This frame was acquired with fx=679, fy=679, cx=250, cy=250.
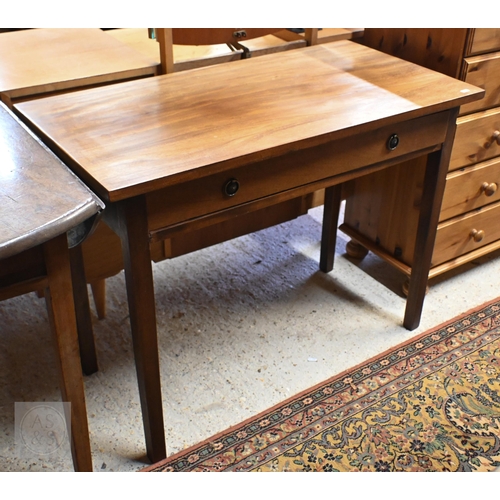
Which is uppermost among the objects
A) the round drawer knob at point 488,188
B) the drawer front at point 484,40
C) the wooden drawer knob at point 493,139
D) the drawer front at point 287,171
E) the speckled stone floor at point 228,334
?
the drawer front at point 484,40

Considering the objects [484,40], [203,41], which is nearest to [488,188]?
[484,40]

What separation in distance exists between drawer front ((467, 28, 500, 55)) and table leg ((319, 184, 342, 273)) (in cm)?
59

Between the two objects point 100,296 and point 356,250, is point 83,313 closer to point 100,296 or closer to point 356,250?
point 100,296

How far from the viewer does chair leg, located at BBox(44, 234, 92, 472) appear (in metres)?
1.10

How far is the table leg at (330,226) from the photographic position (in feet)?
6.99

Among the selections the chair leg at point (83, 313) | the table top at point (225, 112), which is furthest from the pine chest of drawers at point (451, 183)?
the chair leg at point (83, 313)

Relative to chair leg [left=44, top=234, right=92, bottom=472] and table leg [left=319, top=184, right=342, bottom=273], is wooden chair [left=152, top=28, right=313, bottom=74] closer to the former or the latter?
table leg [left=319, top=184, right=342, bottom=273]

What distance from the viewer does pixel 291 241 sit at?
2418mm

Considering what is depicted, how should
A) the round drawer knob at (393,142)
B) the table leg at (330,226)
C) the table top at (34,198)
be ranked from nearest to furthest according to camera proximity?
the table top at (34,198)
the round drawer knob at (393,142)
the table leg at (330,226)

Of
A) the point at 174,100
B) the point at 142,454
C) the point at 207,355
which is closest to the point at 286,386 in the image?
the point at 207,355

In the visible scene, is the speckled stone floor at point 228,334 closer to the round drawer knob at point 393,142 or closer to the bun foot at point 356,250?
the bun foot at point 356,250

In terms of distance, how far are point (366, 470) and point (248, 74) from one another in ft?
3.22

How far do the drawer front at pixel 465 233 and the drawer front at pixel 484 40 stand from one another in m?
0.50

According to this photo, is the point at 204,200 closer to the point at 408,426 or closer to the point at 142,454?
the point at 142,454
